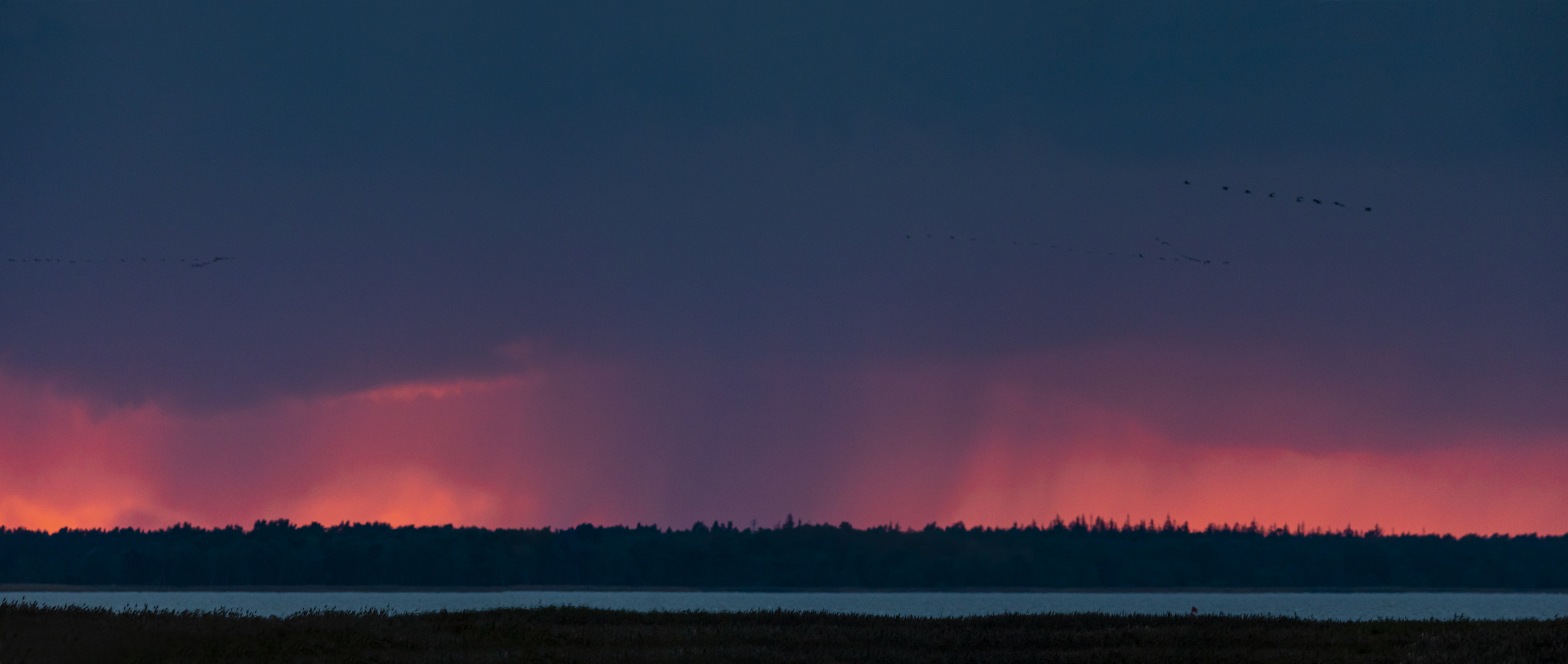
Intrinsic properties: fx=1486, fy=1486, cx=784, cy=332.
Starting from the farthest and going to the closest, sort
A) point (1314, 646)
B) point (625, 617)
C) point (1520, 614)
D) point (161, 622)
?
point (1520, 614) → point (625, 617) → point (1314, 646) → point (161, 622)

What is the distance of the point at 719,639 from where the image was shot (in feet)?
156

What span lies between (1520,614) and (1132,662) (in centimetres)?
11025

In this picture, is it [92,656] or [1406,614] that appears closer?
[92,656]

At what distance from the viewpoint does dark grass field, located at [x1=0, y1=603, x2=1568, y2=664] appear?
37.9m

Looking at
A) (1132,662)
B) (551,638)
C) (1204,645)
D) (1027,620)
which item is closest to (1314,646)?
(1204,645)

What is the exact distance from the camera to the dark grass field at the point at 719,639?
37.9 metres

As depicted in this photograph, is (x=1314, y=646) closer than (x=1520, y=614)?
Yes

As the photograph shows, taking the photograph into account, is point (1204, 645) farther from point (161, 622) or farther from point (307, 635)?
point (161, 622)

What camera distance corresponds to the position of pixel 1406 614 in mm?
135000

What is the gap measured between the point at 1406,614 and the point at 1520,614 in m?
10.2

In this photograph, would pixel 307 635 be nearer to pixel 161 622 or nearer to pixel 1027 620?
pixel 161 622

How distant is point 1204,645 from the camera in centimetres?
4634

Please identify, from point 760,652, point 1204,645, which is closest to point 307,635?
point 760,652

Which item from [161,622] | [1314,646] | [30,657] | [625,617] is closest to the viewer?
[30,657]
